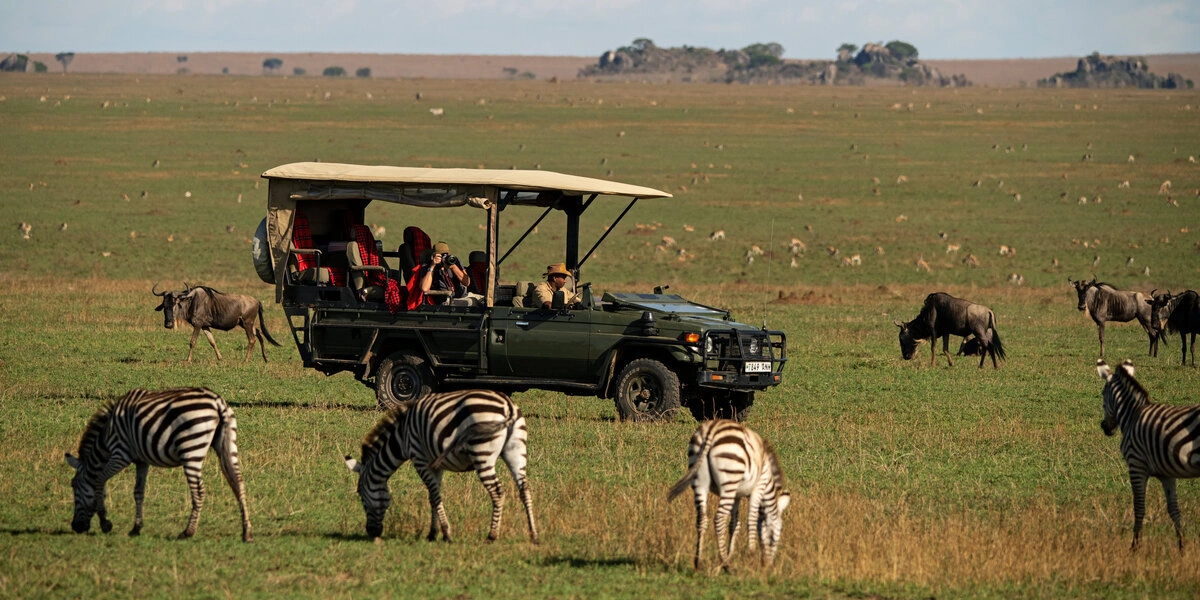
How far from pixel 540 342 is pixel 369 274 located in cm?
275

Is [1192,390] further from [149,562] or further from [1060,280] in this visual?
[1060,280]

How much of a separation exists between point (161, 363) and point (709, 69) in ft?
410

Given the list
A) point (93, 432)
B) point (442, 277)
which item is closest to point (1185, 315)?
point (442, 277)

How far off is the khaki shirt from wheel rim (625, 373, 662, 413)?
3.79ft

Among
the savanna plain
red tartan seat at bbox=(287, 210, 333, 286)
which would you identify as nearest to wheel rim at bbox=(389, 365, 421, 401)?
the savanna plain

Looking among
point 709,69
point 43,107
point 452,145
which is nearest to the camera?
point 452,145

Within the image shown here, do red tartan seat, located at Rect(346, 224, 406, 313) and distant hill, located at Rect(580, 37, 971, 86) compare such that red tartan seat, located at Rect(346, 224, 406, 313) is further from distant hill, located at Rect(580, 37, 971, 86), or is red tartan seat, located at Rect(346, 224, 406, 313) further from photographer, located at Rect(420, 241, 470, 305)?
distant hill, located at Rect(580, 37, 971, 86)

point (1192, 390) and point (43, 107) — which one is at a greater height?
point (43, 107)

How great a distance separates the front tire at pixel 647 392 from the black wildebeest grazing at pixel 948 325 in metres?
8.94

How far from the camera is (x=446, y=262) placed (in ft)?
53.9

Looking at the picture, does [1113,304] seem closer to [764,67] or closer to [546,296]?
[546,296]

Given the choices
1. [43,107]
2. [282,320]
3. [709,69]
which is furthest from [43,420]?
[709,69]

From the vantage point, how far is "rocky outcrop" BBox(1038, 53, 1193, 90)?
127 metres

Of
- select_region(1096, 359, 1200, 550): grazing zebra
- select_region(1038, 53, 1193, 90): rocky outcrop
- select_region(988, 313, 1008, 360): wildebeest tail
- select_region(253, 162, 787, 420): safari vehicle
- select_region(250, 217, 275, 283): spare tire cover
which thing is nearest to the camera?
select_region(1096, 359, 1200, 550): grazing zebra
